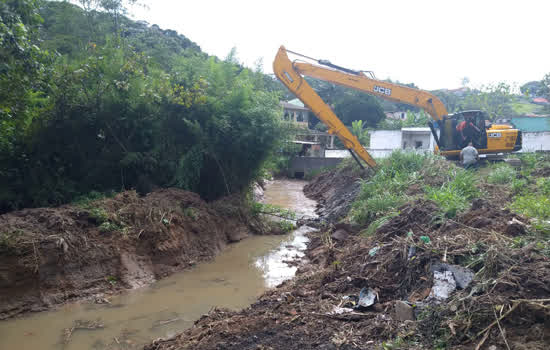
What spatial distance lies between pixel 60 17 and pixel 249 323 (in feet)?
90.6

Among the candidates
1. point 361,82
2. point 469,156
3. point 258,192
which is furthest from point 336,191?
point 469,156

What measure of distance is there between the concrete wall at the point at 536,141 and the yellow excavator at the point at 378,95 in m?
7.21

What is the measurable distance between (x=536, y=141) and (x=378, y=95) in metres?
12.6

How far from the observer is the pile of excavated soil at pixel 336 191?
12.3 meters

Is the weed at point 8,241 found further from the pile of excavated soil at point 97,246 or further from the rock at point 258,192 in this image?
the rock at point 258,192

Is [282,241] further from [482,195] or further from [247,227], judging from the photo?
[482,195]

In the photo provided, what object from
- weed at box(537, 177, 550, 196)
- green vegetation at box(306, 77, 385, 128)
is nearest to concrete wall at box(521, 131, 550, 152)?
weed at box(537, 177, 550, 196)

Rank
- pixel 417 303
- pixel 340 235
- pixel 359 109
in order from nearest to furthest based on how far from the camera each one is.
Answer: pixel 417 303 → pixel 340 235 → pixel 359 109

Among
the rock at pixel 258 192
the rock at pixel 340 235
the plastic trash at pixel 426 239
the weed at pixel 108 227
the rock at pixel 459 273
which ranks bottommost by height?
the rock at pixel 258 192

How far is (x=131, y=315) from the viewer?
5.73 meters

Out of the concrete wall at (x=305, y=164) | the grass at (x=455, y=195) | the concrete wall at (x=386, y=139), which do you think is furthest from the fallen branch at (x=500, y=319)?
the concrete wall at (x=386, y=139)

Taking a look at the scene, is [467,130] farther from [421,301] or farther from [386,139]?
[386,139]

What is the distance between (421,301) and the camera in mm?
4359

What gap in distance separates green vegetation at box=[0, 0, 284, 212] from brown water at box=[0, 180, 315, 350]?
102 inches
